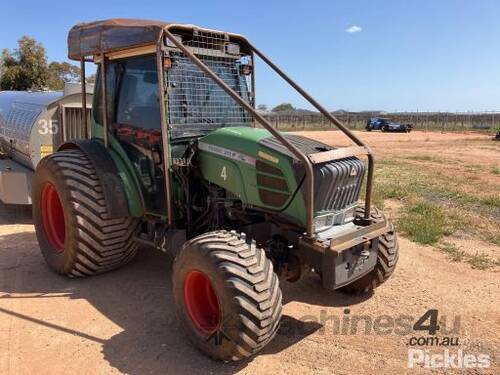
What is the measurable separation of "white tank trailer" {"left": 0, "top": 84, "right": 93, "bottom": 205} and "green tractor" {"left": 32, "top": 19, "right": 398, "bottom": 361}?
92.2 inches

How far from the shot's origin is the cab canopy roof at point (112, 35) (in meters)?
4.38

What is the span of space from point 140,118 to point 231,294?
2249 millimetres

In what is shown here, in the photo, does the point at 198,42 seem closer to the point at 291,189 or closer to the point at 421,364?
the point at 291,189

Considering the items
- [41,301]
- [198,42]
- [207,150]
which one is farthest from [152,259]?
[198,42]

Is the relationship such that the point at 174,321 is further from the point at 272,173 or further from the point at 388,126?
the point at 388,126

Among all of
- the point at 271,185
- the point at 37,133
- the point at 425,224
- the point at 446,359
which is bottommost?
the point at 446,359

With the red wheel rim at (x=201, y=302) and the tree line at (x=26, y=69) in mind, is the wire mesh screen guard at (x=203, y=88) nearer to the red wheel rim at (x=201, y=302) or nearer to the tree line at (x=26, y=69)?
the red wheel rim at (x=201, y=302)

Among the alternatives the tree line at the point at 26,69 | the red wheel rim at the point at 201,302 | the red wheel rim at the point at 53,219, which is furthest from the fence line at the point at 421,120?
the red wheel rim at the point at 201,302

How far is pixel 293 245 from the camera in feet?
13.4

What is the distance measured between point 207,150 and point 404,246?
341 cm

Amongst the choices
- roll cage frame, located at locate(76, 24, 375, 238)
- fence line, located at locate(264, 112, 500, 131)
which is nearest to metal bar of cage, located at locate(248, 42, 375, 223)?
roll cage frame, located at locate(76, 24, 375, 238)

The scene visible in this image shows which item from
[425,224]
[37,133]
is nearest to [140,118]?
[37,133]

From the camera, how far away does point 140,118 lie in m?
4.82

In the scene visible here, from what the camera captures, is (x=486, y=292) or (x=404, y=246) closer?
(x=486, y=292)
